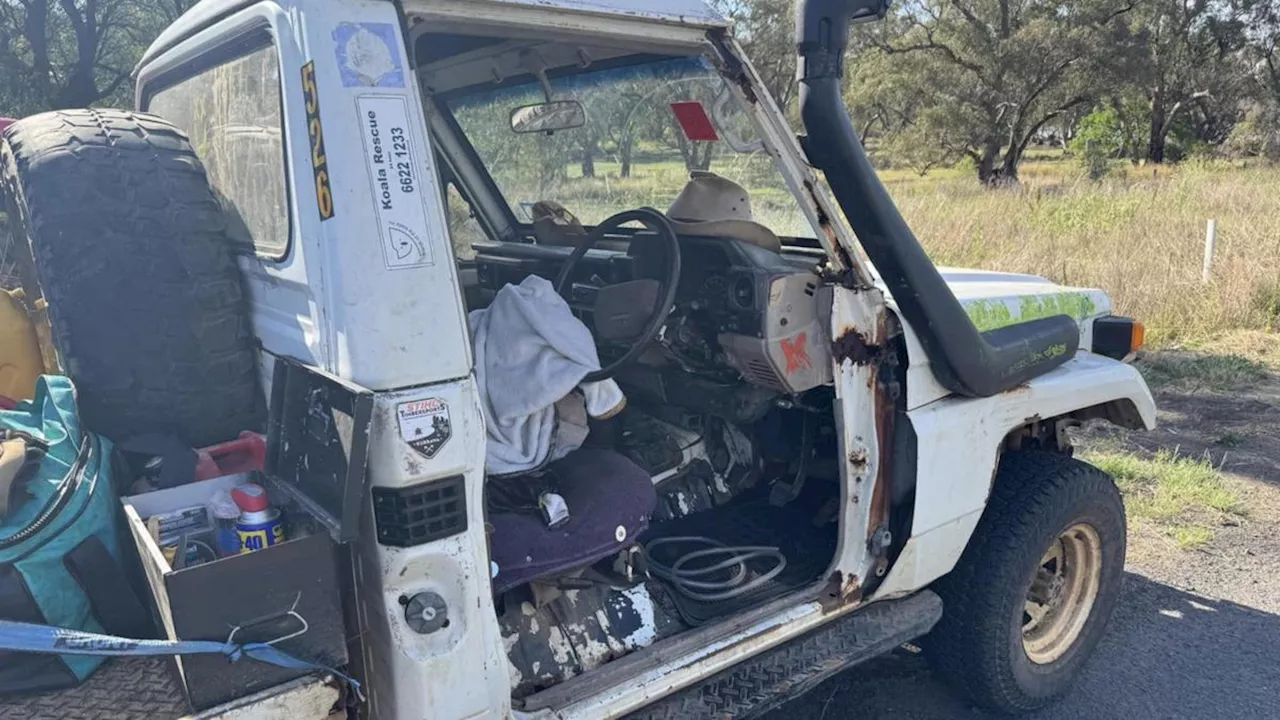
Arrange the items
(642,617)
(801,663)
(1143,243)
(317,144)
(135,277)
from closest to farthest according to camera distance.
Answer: (317,144), (135,277), (642,617), (801,663), (1143,243)

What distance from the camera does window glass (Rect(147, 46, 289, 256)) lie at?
2127mm

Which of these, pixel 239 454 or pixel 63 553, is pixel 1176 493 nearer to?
pixel 239 454

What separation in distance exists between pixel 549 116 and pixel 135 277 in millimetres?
1631

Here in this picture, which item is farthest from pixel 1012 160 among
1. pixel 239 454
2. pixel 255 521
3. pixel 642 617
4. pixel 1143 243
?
pixel 255 521

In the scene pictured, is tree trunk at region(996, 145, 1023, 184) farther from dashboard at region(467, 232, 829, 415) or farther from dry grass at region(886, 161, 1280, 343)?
dashboard at region(467, 232, 829, 415)

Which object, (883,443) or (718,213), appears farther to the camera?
(718,213)

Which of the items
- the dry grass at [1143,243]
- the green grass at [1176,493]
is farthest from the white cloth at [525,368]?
the dry grass at [1143,243]

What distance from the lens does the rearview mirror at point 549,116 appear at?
336 cm

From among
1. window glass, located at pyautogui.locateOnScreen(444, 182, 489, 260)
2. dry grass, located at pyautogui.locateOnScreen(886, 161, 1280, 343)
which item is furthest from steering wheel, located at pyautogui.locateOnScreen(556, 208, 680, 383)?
dry grass, located at pyautogui.locateOnScreen(886, 161, 1280, 343)

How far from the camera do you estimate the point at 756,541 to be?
10.5 ft

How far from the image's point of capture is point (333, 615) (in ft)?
6.10

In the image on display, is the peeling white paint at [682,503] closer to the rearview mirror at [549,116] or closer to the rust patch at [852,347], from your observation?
the rust patch at [852,347]

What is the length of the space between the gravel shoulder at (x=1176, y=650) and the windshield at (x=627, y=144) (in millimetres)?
1637

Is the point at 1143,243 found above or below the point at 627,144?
below
